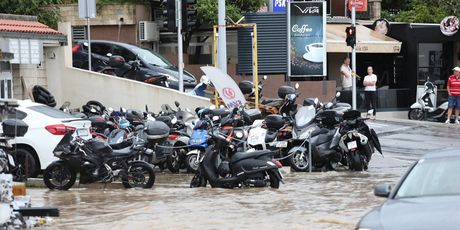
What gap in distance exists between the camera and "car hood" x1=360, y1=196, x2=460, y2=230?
6.94m

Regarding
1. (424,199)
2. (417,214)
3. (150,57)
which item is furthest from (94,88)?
(417,214)

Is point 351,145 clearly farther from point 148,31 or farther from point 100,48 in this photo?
point 148,31

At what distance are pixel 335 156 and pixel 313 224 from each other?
6776 millimetres

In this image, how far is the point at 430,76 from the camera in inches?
1344

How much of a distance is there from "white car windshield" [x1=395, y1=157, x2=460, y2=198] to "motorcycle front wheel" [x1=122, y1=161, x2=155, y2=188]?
6.80 m

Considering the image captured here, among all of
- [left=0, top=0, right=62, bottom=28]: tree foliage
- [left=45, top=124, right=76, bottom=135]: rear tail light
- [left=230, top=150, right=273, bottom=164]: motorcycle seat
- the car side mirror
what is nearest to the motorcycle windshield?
[left=230, top=150, right=273, bottom=164]: motorcycle seat

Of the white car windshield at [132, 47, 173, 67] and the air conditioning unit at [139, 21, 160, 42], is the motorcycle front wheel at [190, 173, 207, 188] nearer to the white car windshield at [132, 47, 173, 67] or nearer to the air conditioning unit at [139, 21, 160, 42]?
the white car windshield at [132, 47, 173, 67]

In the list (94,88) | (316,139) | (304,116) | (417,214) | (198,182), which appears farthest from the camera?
(94,88)

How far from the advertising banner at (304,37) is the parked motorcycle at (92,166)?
14946mm

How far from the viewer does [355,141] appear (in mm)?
17250

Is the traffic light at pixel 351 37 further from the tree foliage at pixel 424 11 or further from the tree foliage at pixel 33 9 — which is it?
the tree foliage at pixel 33 9

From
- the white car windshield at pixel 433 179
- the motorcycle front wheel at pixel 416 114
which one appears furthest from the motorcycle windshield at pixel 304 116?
the motorcycle front wheel at pixel 416 114

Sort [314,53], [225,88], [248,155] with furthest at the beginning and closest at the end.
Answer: [314,53], [225,88], [248,155]

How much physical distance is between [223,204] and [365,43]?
70.5ft
